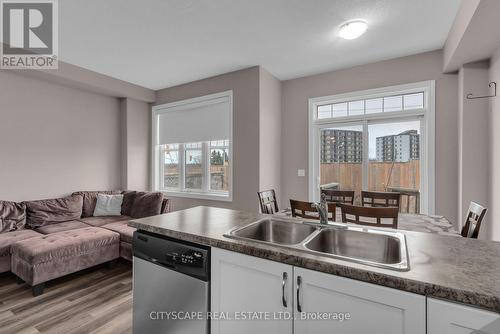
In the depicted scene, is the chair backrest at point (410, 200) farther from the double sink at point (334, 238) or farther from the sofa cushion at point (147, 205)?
the sofa cushion at point (147, 205)

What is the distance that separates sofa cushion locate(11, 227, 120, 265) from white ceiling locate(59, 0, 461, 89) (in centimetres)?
230

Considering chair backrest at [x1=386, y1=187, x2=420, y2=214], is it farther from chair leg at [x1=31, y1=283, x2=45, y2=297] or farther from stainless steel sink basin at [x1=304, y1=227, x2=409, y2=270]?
chair leg at [x1=31, y1=283, x2=45, y2=297]

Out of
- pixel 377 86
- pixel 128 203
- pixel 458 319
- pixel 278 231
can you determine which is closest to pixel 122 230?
pixel 128 203

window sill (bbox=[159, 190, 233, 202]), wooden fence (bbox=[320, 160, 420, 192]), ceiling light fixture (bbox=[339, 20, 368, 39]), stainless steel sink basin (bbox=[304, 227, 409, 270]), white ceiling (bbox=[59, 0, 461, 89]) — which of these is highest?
white ceiling (bbox=[59, 0, 461, 89])

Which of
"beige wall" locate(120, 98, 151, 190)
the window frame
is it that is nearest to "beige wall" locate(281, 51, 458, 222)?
the window frame

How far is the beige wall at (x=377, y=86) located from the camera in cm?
300

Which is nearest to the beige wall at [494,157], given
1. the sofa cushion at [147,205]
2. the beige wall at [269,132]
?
the beige wall at [269,132]

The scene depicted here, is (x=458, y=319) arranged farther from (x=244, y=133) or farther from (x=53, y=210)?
(x=53, y=210)

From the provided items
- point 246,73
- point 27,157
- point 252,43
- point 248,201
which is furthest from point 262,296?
point 27,157

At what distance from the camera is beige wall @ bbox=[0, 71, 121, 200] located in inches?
128

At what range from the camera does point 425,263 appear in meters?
0.96

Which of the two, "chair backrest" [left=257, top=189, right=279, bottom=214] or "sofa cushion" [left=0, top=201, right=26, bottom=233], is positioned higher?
"chair backrest" [left=257, top=189, right=279, bottom=214]

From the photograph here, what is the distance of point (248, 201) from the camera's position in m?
3.58

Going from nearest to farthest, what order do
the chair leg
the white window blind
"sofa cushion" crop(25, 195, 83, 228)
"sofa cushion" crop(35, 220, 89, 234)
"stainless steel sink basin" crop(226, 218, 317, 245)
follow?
1. "stainless steel sink basin" crop(226, 218, 317, 245)
2. the chair leg
3. "sofa cushion" crop(35, 220, 89, 234)
4. "sofa cushion" crop(25, 195, 83, 228)
5. the white window blind
